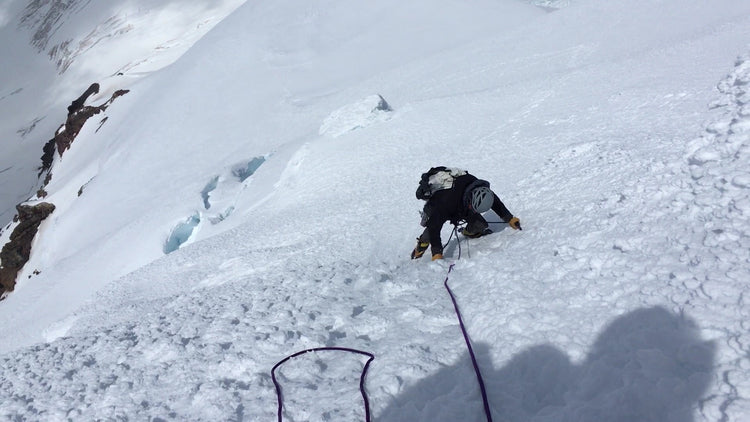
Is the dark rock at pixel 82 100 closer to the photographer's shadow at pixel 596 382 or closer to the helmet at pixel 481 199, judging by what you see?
the helmet at pixel 481 199

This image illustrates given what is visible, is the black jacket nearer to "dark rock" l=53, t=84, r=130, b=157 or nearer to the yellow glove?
the yellow glove

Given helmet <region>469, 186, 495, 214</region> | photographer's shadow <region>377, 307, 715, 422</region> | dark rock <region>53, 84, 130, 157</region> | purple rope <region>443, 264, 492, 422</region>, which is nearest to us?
photographer's shadow <region>377, 307, 715, 422</region>

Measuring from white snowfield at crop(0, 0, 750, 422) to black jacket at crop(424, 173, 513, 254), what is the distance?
0.24 meters

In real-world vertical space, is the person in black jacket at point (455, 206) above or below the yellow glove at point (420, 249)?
above

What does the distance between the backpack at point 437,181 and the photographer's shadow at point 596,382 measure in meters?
2.15

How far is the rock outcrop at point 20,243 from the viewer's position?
2570cm

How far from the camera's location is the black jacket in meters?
4.84

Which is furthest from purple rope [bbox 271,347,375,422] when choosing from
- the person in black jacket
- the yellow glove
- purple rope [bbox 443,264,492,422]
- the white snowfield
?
the yellow glove

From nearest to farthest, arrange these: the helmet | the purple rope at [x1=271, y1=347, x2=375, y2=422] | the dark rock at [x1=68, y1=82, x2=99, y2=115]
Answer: the purple rope at [x1=271, y1=347, x2=375, y2=422] → the helmet → the dark rock at [x1=68, y1=82, x2=99, y2=115]

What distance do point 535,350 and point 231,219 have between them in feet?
32.9

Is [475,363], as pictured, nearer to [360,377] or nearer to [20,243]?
[360,377]

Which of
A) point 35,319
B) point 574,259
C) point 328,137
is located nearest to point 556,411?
point 574,259

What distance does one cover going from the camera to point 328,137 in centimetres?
1296

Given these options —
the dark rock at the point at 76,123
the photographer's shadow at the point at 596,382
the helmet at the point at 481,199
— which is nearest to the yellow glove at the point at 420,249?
the helmet at the point at 481,199
